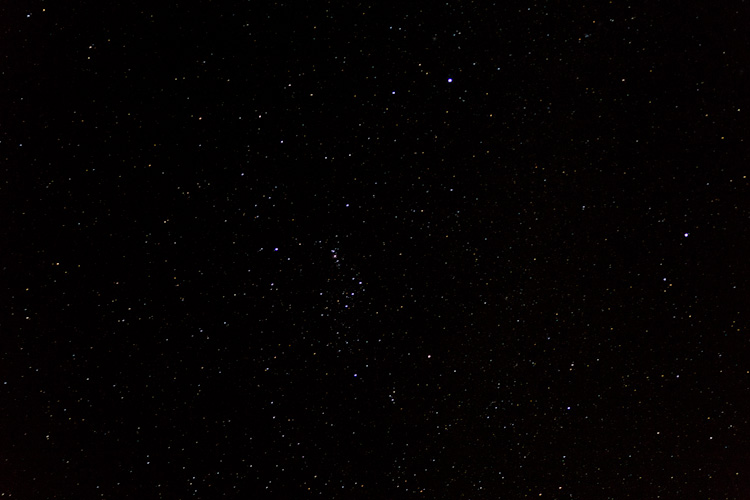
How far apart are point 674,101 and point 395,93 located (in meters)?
0.22

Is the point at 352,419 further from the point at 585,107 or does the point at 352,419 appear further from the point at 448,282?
the point at 585,107

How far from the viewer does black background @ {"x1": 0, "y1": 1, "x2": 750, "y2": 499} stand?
0.38 metres

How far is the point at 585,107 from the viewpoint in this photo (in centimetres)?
40

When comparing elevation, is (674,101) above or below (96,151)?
below

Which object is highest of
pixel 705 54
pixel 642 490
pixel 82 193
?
pixel 82 193

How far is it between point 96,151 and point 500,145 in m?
0.30

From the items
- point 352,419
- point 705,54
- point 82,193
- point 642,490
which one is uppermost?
point 82,193

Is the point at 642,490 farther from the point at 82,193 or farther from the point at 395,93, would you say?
the point at 82,193

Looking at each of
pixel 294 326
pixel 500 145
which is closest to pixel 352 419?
pixel 294 326

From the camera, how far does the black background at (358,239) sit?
0.38m

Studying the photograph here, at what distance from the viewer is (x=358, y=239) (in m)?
0.39

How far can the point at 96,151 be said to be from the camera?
1.24ft

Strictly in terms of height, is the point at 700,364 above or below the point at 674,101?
below

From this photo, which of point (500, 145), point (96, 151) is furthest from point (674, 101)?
point (96, 151)
